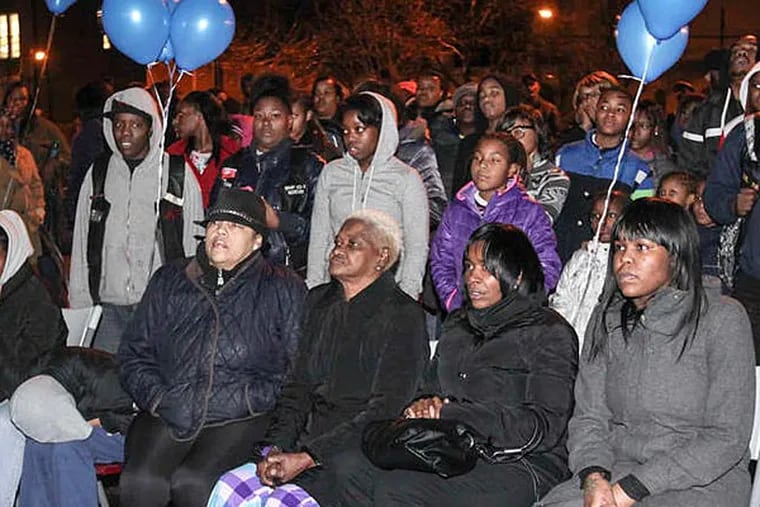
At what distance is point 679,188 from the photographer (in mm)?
6727

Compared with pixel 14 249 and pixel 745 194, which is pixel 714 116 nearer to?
pixel 745 194

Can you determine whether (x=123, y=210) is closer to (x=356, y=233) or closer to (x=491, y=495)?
(x=356, y=233)

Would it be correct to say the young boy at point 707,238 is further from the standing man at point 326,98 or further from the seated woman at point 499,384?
the standing man at point 326,98

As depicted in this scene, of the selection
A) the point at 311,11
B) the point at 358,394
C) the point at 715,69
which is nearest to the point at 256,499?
the point at 358,394

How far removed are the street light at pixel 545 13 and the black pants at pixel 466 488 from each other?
68.1 ft

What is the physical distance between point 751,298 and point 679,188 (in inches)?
46.9

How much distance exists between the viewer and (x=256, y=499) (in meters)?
5.11

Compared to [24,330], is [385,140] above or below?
above

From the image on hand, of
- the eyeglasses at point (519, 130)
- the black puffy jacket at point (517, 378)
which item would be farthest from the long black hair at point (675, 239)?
the eyeglasses at point (519, 130)

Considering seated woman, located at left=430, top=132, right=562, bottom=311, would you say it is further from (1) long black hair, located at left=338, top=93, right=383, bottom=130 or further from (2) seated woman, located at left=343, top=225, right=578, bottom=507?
(2) seated woman, located at left=343, top=225, right=578, bottom=507

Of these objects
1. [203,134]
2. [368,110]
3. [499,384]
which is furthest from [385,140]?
[499,384]

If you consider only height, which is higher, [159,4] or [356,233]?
[159,4]

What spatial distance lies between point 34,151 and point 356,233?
18.9 ft

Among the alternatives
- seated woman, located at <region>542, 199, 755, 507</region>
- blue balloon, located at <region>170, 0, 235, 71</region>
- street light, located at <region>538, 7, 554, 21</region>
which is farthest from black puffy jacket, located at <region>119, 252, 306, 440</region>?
street light, located at <region>538, 7, 554, 21</region>
